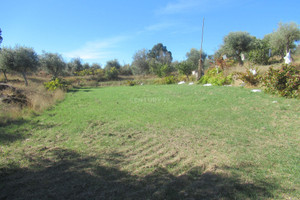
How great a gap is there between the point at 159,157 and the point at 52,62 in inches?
1078

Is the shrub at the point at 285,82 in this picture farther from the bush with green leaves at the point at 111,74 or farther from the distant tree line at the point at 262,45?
the bush with green leaves at the point at 111,74

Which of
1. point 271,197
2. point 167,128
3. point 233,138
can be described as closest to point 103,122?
point 167,128

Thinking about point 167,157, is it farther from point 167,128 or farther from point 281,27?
point 281,27

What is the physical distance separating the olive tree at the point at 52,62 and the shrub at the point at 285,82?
26.8 metres

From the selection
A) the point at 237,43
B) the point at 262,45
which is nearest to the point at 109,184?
the point at 237,43

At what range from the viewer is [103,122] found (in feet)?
18.2

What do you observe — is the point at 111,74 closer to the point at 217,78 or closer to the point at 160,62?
the point at 160,62

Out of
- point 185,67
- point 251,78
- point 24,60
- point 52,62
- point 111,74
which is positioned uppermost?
point 52,62

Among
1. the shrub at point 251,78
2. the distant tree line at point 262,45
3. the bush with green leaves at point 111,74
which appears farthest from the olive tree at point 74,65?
the shrub at point 251,78

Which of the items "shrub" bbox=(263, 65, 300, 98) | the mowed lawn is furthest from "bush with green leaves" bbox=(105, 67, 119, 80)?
"shrub" bbox=(263, 65, 300, 98)

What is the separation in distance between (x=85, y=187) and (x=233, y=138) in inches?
129

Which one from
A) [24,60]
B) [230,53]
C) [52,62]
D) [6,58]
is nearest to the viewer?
[6,58]

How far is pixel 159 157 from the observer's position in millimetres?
3113

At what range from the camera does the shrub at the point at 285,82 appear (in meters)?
6.61
